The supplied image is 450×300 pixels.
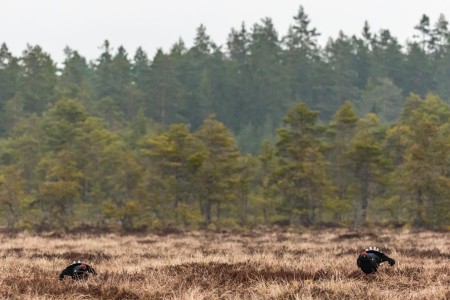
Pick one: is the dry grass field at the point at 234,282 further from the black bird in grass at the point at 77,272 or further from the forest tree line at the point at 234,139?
the forest tree line at the point at 234,139

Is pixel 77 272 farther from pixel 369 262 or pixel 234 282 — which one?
pixel 369 262

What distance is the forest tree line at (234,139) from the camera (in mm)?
37906

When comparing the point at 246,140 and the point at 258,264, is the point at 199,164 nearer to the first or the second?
the point at 258,264

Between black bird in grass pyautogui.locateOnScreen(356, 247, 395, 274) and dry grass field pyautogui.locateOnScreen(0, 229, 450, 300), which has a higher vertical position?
black bird in grass pyautogui.locateOnScreen(356, 247, 395, 274)

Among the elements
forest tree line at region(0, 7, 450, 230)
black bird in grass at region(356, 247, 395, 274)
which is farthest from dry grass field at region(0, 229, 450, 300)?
forest tree line at region(0, 7, 450, 230)

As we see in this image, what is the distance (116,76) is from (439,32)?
7462 centimetres

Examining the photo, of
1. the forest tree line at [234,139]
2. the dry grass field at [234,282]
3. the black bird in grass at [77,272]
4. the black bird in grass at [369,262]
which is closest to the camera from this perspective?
the dry grass field at [234,282]

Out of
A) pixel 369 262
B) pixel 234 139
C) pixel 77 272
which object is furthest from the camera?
pixel 234 139

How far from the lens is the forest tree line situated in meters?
37.9

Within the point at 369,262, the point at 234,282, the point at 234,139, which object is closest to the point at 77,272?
the point at 234,282

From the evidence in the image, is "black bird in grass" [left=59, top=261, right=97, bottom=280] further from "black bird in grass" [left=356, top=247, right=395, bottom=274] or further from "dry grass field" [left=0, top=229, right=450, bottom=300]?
"black bird in grass" [left=356, top=247, right=395, bottom=274]

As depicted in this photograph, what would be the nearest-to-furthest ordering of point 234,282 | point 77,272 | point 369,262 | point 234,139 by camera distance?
1. point 234,282
2. point 77,272
3. point 369,262
4. point 234,139

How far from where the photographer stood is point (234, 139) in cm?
6631

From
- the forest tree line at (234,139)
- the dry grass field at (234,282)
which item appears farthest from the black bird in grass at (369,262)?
the forest tree line at (234,139)
